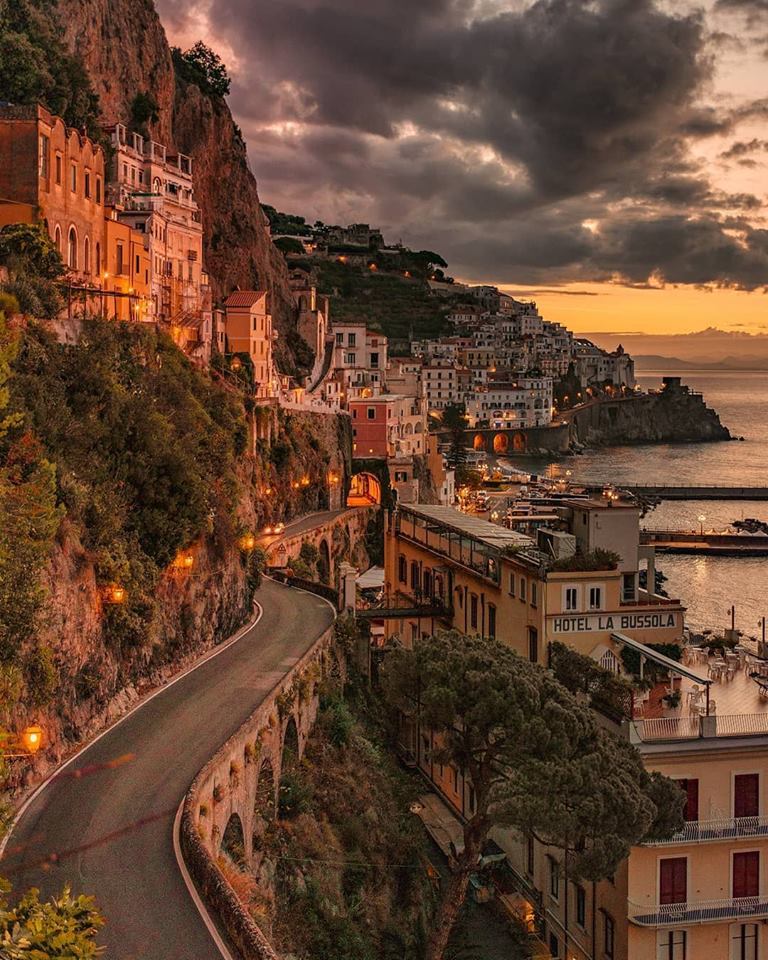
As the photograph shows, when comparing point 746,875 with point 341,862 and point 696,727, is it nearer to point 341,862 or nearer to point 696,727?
point 696,727

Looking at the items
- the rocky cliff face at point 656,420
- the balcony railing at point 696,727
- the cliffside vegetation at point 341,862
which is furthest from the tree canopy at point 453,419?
the balcony railing at point 696,727

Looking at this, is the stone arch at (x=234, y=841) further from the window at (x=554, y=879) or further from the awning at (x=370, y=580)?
the awning at (x=370, y=580)

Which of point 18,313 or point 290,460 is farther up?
point 18,313

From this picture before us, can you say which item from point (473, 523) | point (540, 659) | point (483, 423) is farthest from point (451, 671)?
point (483, 423)

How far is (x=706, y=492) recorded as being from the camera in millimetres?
109375

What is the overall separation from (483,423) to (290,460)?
10065cm

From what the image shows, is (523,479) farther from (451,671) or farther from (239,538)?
(451,671)

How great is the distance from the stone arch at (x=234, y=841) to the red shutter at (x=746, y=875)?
9.96 meters

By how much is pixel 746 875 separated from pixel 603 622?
653cm

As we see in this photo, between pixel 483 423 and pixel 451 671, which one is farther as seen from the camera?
pixel 483 423

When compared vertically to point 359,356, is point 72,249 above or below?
above

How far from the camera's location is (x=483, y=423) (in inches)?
5969

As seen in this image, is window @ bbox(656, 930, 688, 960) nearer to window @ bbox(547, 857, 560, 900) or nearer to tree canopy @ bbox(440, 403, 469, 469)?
window @ bbox(547, 857, 560, 900)

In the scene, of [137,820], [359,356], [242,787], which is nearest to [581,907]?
[242,787]
